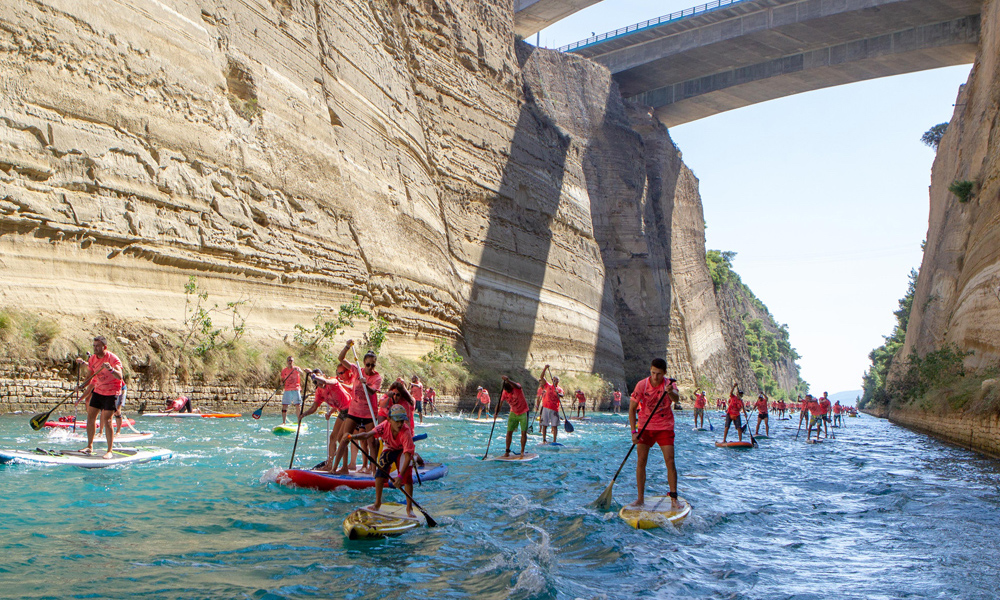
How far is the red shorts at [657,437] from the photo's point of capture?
8562 mm

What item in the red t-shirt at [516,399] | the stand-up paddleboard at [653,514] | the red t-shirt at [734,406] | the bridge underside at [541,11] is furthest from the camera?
the bridge underside at [541,11]

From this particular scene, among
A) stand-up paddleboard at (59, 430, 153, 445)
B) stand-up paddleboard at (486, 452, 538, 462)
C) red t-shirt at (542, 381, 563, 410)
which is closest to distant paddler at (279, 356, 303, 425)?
stand-up paddleboard at (59, 430, 153, 445)

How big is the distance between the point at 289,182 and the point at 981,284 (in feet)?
74.5

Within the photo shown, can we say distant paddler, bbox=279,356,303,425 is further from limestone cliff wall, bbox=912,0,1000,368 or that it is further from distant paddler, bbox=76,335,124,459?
limestone cliff wall, bbox=912,0,1000,368

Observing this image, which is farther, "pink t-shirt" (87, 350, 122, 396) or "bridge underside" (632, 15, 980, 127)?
"bridge underside" (632, 15, 980, 127)

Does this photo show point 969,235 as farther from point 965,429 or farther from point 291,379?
point 291,379

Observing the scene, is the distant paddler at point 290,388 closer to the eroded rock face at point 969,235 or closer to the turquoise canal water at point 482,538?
the turquoise canal water at point 482,538

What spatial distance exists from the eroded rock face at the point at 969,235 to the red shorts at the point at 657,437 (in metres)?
16.4

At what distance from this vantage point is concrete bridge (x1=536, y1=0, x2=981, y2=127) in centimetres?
4669

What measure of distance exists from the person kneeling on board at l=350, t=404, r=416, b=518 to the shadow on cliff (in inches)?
1014

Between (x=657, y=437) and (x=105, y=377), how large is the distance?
749 cm

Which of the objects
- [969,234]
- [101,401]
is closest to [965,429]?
[969,234]

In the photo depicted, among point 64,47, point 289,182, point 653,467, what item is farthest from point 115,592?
point 289,182

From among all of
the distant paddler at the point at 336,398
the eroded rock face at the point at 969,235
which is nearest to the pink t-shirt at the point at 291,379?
the distant paddler at the point at 336,398
